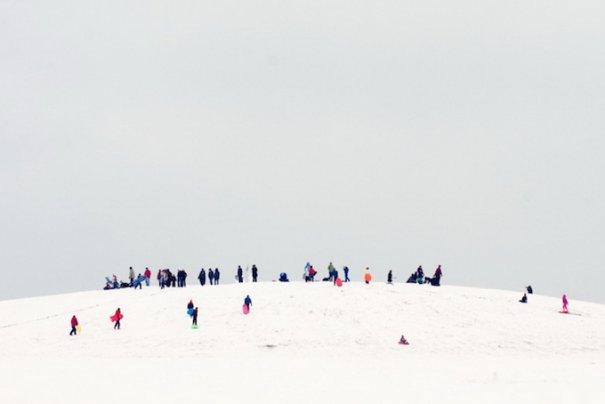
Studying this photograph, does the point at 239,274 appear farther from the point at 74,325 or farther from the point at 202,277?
the point at 74,325

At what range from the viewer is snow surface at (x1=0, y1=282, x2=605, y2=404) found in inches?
1003

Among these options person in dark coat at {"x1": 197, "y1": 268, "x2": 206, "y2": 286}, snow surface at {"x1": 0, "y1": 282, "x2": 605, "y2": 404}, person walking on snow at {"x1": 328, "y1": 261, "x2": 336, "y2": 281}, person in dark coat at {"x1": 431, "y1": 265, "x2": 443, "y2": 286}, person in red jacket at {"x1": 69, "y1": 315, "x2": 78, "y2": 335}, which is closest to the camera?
snow surface at {"x1": 0, "y1": 282, "x2": 605, "y2": 404}

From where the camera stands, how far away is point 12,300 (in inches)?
2215

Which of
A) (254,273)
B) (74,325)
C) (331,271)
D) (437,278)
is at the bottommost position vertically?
(74,325)

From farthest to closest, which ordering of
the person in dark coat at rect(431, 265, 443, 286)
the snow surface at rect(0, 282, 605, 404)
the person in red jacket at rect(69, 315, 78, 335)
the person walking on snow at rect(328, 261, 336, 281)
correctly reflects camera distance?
1. the person in dark coat at rect(431, 265, 443, 286)
2. the person walking on snow at rect(328, 261, 336, 281)
3. the person in red jacket at rect(69, 315, 78, 335)
4. the snow surface at rect(0, 282, 605, 404)

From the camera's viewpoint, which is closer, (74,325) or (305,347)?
(305,347)

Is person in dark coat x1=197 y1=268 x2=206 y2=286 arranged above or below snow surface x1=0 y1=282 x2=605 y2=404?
above

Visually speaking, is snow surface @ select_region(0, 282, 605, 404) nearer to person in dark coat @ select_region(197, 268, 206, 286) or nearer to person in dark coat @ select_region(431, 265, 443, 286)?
person in dark coat @ select_region(431, 265, 443, 286)

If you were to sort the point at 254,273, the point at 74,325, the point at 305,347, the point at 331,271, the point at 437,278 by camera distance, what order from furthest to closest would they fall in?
the point at 254,273 → the point at 437,278 → the point at 331,271 → the point at 74,325 → the point at 305,347

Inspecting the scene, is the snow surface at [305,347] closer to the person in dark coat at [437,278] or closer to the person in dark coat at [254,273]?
the person in dark coat at [437,278]

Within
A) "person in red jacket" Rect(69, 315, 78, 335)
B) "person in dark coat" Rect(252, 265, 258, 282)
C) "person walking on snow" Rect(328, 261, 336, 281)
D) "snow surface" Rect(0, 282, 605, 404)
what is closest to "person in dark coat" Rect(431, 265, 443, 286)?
"snow surface" Rect(0, 282, 605, 404)

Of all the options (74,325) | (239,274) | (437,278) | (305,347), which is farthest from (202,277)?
(305,347)

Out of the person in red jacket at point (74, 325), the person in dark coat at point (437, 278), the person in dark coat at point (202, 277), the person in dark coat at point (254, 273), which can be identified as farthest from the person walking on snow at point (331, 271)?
the person in red jacket at point (74, 325)

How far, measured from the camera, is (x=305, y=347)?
1499 inches
